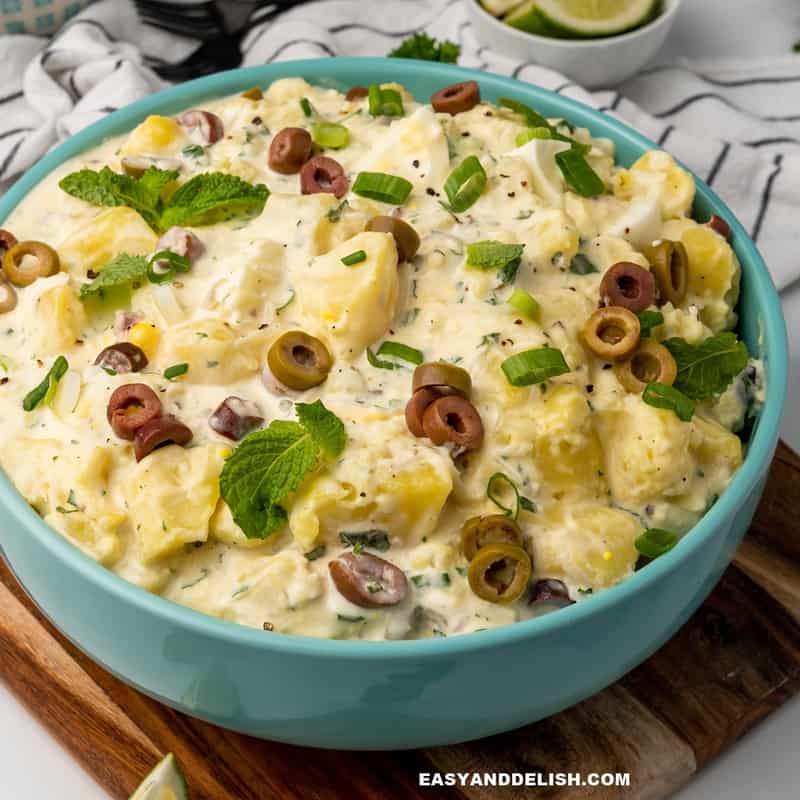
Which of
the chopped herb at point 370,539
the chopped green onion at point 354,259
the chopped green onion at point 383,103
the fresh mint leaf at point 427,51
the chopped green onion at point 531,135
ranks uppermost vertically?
the chopped green onion at point 354,259

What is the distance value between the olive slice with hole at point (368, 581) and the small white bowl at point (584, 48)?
3230 mm

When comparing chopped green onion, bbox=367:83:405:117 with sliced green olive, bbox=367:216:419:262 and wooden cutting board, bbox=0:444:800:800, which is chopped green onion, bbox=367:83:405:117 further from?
wooden cutting board, bbox=0:444:800:800

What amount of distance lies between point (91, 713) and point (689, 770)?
1.61 meters

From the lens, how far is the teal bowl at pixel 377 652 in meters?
2.87

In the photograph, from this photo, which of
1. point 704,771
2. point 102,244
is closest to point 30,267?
point 102,244

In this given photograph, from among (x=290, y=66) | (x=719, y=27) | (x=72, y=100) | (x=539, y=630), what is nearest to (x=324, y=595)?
(x=539, y=630)

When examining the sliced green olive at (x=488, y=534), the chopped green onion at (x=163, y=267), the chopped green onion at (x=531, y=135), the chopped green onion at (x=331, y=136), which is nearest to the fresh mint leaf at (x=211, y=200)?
the chopped green onion at (x=163, y=267)

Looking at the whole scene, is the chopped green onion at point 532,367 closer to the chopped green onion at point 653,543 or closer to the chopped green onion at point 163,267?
the chopped green onion at point 653,543

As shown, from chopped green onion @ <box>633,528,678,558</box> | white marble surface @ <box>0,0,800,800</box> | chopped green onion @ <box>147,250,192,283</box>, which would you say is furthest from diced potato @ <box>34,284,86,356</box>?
chopped green onion @ <box>633,528,678,558</box>

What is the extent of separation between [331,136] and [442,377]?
3.56 ft

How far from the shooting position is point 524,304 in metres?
3.37

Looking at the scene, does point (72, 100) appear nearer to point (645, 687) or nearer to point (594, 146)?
point (594, 146)

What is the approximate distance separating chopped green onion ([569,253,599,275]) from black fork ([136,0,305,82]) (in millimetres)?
2932

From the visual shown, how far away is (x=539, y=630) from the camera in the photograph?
9.48 ft
